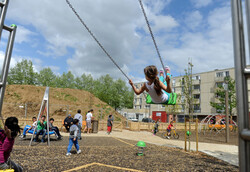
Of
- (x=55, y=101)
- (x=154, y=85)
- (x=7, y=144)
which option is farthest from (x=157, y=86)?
(x=55, y=101)

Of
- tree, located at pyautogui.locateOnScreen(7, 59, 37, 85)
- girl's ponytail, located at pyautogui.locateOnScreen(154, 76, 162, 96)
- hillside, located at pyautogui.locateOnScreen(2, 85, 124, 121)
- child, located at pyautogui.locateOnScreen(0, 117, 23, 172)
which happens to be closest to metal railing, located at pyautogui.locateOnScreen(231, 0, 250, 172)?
girl's ponytail, located at pyautogui.locateOnScreen(154, 76, 162, 96)

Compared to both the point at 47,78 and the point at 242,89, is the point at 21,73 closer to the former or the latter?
the point at 47,78

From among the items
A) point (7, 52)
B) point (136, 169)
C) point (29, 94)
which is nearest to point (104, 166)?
point (136, 169)

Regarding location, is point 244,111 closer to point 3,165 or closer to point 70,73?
point 3,165

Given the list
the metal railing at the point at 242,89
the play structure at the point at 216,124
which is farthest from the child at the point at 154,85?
the play structure at the point at 216,124

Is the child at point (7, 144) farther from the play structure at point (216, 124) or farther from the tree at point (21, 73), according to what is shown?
the tree at point (21, 73)

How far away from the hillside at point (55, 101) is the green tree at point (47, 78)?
17802 mm

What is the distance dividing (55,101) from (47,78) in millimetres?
22901

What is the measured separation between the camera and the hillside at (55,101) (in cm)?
2572

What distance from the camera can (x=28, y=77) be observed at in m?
40.3

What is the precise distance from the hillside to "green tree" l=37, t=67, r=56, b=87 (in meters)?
17.8

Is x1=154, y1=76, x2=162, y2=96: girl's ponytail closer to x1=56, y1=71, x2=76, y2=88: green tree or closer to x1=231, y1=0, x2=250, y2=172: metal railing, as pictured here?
x1=231, y1=0, x2=250, y2=172: metal railing

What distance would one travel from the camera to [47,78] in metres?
48.3

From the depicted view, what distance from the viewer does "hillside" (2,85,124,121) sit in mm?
25719
